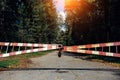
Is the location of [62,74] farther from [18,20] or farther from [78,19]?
[78,19]

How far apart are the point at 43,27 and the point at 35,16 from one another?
12705 millimetres

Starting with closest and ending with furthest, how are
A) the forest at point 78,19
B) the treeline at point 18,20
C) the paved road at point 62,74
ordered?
the paved road at point 62,74
the forest at point 78,19
the treeline at point 18,20

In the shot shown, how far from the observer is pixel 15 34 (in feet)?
169

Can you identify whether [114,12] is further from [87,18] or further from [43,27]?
[43,27]

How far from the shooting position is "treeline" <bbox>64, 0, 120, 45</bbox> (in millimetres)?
38875

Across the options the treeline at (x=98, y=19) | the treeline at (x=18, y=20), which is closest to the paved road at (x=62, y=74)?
the treeline at (x=98, y=19)

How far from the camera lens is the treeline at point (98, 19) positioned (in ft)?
128

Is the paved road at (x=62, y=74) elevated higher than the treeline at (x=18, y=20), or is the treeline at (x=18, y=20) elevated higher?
the treeline at (x=18, y=20)

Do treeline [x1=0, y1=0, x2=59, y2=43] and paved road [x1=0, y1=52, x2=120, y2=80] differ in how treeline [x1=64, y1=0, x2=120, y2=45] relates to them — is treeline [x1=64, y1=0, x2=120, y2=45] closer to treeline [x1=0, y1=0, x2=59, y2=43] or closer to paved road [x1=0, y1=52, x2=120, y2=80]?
treeline [x1=0, y1=0, x2=59, y2=43]

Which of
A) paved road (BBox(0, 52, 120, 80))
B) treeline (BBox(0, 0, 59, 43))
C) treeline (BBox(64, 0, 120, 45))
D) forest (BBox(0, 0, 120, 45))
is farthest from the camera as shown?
treeline (BBox(0, 0, 59, 43))

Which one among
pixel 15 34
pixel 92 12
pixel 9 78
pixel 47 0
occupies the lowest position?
pixel 9 78

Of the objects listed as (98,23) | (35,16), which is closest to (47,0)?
(35,16)

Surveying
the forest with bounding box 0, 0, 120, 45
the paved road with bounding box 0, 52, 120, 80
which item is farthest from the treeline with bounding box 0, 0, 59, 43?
the paved road with bounding box 0, 52, 120, 80

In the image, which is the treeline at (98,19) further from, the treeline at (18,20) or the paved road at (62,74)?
the paved road at (62,74)
